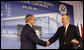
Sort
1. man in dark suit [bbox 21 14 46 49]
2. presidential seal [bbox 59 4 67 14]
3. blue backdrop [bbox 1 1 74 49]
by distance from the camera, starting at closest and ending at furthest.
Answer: man in dark suit [bbox 21 14 46 49], blue backdrop [bbox 1 1 74 49], presidential seal [bbox 59 4 67 14]

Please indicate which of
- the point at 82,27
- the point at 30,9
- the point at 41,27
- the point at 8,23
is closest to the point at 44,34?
the point at 41,27

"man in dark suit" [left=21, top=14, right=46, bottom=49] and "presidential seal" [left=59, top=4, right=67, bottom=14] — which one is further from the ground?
"presidential seal" [left=59, top=4, right=67, bottom=14]

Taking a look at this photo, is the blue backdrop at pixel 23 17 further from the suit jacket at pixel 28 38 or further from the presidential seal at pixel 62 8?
the suit jacket at pixel 28 38

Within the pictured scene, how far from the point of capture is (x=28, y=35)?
9.20ft

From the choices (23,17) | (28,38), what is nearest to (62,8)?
(23,17)

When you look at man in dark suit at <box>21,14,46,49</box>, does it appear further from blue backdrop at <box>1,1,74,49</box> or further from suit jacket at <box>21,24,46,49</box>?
blue backdrop at <box>1,1,74,49</box>

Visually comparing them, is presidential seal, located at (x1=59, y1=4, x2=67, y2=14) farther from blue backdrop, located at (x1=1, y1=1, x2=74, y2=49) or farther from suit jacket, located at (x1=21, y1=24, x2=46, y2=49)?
suit jacket, located at (x1=21, y1=24, x2=46, y2=49)

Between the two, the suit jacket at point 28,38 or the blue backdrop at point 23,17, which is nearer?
the suit jacket at point 28,38

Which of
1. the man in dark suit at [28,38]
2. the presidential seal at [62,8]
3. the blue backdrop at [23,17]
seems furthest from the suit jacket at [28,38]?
the presidential seal at [62,8]

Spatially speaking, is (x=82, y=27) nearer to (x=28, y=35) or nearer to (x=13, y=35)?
(x=13, y=35)

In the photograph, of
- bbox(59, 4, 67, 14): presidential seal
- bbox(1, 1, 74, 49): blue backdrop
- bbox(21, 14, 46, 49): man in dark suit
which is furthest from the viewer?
bbox(59, 4, 67, 14): presidential seal

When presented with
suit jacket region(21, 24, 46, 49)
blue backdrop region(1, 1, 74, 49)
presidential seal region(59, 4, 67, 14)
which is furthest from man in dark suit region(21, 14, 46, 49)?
presidential seal region(59, 4, 67, 14)

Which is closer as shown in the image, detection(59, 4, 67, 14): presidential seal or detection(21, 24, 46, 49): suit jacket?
detection(21, 24, 46, 49): suit jacket

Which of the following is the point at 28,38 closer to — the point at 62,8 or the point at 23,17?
the point at 23,17
